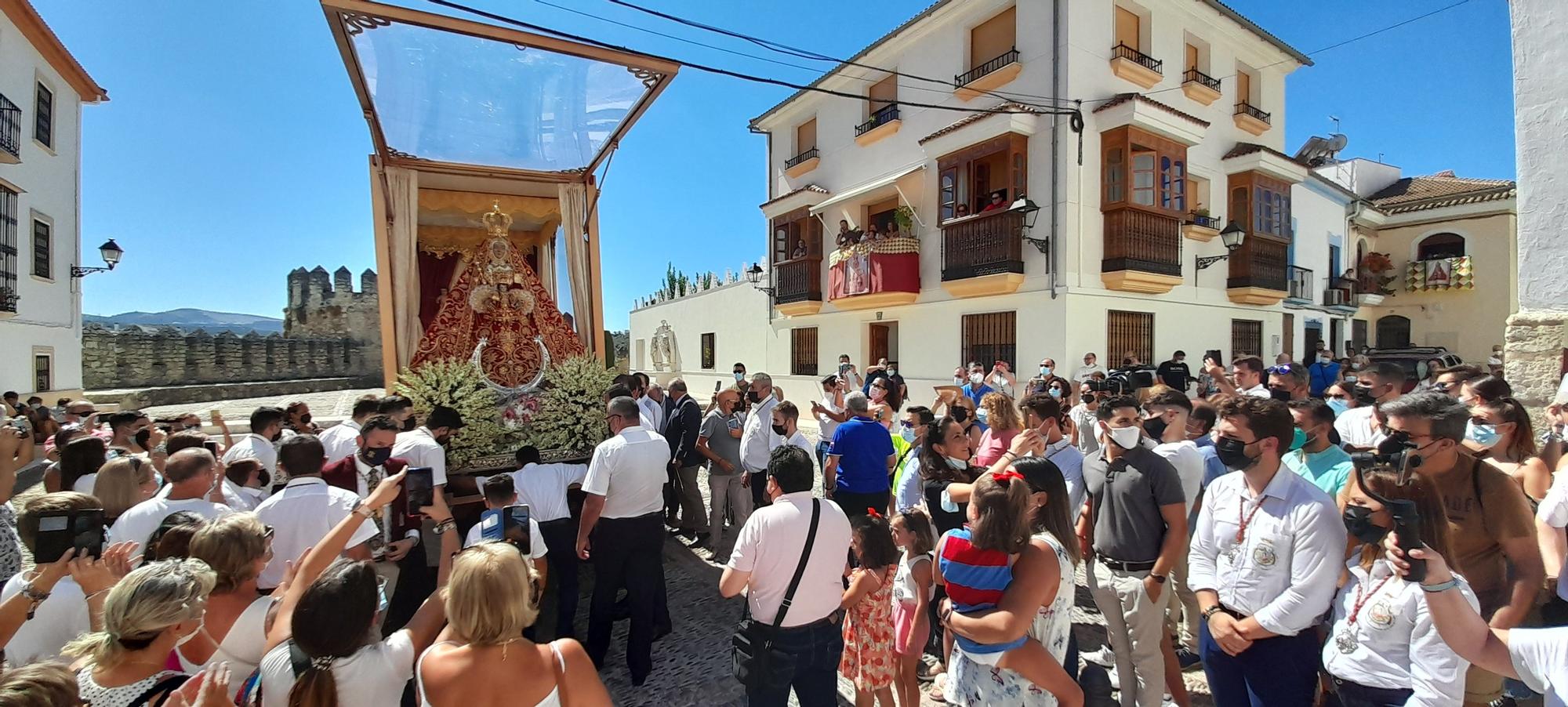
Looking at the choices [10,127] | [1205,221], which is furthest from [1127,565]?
[10,127]

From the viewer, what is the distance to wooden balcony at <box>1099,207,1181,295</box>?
11.7m

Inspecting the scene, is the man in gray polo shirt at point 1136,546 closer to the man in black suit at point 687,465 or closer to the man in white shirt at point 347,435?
the man in black suit at point 687,465

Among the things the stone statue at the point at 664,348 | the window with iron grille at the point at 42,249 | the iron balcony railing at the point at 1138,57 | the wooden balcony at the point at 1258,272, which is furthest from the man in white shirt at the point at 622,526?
the stone statue at the point at 664,348

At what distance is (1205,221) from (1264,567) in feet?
43.7

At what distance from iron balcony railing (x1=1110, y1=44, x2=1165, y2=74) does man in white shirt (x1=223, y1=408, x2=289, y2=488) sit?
1365cm

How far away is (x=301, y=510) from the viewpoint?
283cm

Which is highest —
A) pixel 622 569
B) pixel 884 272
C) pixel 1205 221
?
pixel 1205 221

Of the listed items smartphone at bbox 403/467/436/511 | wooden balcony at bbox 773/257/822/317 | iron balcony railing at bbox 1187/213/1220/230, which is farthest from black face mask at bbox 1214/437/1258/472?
wooden balcony at bbox 773/257/822/317

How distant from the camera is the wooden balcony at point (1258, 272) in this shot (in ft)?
45.4

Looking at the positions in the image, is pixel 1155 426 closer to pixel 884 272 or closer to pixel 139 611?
pixel 139 611

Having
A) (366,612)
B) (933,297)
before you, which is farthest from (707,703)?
(933,297)

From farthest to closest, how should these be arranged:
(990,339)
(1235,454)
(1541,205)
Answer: (990,339) → (1541,205) → (1235,454)

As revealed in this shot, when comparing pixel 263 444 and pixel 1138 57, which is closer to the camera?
pixel 263 444

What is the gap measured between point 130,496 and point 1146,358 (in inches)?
565
